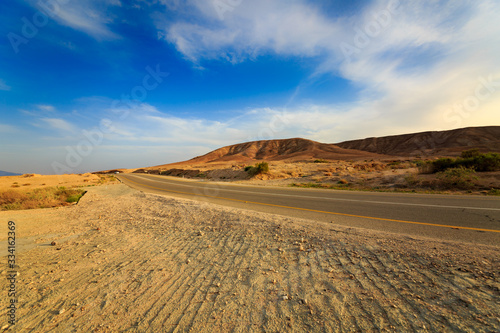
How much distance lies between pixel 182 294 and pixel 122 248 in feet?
8.27

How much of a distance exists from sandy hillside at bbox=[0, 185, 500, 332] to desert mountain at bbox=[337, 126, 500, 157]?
75.8 meters

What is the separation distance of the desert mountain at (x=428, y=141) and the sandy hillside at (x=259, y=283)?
7577 centimetres

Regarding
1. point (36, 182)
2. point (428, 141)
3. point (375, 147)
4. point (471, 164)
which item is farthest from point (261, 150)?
point (471, 164)

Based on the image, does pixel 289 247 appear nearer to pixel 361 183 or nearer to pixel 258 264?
pixel 258 264

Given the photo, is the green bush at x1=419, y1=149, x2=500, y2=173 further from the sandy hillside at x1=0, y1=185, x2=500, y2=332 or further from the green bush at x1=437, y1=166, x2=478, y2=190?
the sandy hillside at x1=0, y1=185, x2=500, y2=332

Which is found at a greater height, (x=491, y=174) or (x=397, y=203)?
(x=491, y=174)

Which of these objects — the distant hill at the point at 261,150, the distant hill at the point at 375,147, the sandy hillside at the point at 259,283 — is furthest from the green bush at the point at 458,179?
the distant hill at the point at 261,150

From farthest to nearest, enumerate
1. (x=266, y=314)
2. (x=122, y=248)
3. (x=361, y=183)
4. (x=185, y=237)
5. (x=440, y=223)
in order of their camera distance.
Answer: (x=361, y=183) < (x=440, y=223) < (x=185, y=237) < (x=122, y=248) < (x=266, y=314)

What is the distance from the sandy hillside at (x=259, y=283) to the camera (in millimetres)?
2164

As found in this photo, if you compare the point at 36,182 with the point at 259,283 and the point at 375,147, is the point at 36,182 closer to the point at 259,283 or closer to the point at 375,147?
the point at 259,283

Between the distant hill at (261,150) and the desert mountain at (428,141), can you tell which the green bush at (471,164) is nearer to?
the desert mountain at (428,141)

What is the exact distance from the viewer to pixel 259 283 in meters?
2.86

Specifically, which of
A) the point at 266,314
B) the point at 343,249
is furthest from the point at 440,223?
the point at 266,314

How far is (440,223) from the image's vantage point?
5.78 meters
